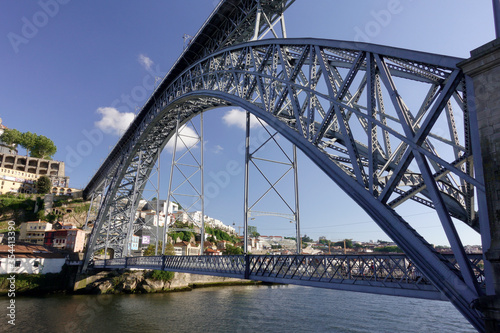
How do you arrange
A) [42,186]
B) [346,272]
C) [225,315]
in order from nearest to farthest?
[346,272], [225,315], [42,186]

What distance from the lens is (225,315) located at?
847 inches

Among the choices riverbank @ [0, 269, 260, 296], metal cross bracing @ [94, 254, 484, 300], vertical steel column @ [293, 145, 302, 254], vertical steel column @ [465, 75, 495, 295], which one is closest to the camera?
vertical steel column @ [465, 75, 495, 295]

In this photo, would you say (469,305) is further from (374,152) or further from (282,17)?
(282,17)

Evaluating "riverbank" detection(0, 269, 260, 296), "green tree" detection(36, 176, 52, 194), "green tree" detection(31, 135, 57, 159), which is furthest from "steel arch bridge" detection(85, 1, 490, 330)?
"green tree" detection(31, 135, 57, 159)

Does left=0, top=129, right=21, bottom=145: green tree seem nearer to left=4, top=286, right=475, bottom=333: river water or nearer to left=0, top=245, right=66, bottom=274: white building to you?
left=0, top=245, right=66, bottom=274: white building

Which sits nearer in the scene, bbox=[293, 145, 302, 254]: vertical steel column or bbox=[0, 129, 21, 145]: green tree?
bbox=[293, 145, 302, 254]: vertical steel column

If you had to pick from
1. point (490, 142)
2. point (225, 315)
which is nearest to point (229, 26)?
point (490, 142)

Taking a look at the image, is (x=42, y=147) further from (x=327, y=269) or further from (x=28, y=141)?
(x=327, y=269)

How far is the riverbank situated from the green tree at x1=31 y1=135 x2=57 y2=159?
56135 millimetres

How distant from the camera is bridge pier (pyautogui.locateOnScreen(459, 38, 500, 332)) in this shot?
17.0 feet

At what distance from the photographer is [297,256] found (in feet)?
33.4

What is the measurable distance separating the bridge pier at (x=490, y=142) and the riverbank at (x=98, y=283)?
33.6 metres

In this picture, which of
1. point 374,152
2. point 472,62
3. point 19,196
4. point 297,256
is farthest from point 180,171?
point 19,196

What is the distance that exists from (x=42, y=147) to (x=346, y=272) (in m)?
87.4
